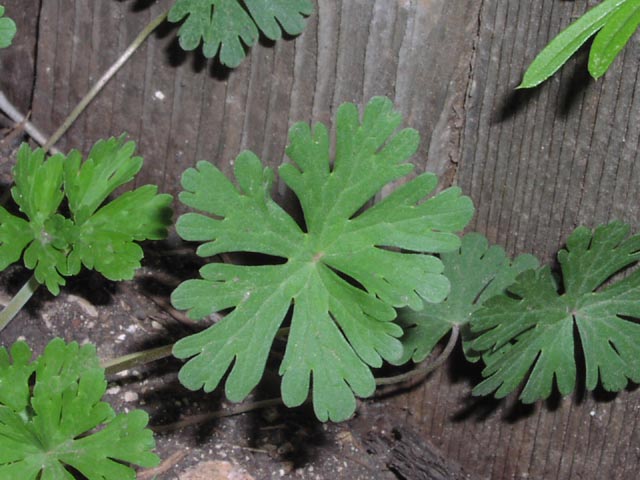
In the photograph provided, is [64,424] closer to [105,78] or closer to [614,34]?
[105,78]

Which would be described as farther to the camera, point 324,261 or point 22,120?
point 22,120

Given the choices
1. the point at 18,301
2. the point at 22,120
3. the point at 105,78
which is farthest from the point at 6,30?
the point at 18,301

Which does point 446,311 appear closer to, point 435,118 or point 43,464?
point 435,118

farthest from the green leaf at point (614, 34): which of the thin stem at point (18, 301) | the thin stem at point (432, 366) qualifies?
the thin stem at point (18, 301)

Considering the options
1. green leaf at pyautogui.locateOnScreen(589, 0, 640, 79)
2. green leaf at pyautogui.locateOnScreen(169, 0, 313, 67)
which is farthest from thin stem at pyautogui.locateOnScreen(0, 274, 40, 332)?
green leaf at pyautogui.locateOnScreen(589, 0, 640, 79)

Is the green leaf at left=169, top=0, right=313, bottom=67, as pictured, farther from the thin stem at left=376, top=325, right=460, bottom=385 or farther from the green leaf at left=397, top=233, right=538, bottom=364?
the thin stem at left=376, top=325, right=460, bottom=385
